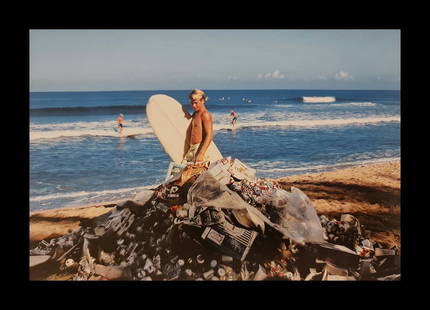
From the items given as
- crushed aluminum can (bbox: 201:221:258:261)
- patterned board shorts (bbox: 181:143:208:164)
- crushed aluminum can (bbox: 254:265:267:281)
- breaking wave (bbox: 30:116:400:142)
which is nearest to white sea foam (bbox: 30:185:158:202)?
patterned board shorts (bbox: 181:143:208:164)

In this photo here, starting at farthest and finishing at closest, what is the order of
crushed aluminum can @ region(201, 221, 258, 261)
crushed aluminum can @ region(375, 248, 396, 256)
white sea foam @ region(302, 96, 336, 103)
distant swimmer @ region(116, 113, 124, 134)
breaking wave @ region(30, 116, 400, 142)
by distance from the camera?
white sea foam @ region(302, 96, 336, 103)
distant swimmer @ region(116, 113, 124, 134)
breaking wave @ region(30, 116, 400, 142)
crushed aluminum can @ region(375, 248, 396, 256)
crushed aluminum can @ region(201, 221, 258, 261)

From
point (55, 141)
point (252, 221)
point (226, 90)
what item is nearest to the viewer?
point (252, 221)

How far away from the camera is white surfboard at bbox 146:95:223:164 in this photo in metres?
4.83

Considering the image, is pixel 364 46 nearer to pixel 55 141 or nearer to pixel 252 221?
pixel 252 221

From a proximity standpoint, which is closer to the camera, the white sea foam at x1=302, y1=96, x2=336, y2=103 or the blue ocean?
the blue ocean

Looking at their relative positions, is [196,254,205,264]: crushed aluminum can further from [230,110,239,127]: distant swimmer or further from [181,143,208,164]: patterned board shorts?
[230,110,239,127]: distant swimmer

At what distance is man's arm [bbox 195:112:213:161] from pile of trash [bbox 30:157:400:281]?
139 millimetres

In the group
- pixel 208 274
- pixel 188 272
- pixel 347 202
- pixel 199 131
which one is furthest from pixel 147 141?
pixel 347 202

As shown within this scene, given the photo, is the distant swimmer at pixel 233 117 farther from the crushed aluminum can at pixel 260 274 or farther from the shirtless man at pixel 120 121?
the crushed aluminum can at pixel 260 274

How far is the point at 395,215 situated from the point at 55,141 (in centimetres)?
411

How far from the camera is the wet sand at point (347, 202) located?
472 cm

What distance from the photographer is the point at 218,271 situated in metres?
4.51

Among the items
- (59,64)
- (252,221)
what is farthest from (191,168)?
(59,64)

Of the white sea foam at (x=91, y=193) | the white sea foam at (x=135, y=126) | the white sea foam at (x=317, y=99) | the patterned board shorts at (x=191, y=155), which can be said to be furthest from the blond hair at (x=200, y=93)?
the white sea foam at (x=317, y=99)
